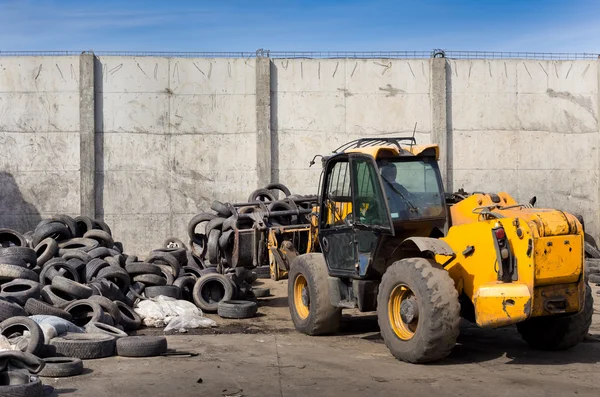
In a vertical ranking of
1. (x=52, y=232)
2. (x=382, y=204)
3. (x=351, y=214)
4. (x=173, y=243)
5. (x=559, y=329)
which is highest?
(x=382, y=204)

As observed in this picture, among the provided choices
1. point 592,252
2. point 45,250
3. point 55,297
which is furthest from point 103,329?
point 592,252

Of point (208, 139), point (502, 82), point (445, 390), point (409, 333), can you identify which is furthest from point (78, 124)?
point (445, 390)

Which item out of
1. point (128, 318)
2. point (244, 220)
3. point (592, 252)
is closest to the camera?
point (128, 318)

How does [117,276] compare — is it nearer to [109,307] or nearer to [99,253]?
[99,253]

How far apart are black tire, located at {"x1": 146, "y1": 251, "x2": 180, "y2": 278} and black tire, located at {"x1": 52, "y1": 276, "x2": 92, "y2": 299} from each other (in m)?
2.64

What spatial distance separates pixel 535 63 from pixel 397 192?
12.9 m

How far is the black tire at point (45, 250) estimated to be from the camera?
1396 cm

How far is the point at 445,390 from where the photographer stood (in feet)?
25.2

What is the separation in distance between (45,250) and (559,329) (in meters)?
8.79

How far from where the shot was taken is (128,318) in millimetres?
11516

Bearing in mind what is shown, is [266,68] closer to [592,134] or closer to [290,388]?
[592,134]

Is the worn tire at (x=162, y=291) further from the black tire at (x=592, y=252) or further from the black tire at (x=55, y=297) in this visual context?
the black tire at (x=592, y=252)

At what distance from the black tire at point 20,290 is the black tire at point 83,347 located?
186cm

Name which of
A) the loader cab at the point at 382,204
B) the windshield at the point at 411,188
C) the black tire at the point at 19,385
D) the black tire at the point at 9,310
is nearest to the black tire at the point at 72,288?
the black tire at the point at 9,310
